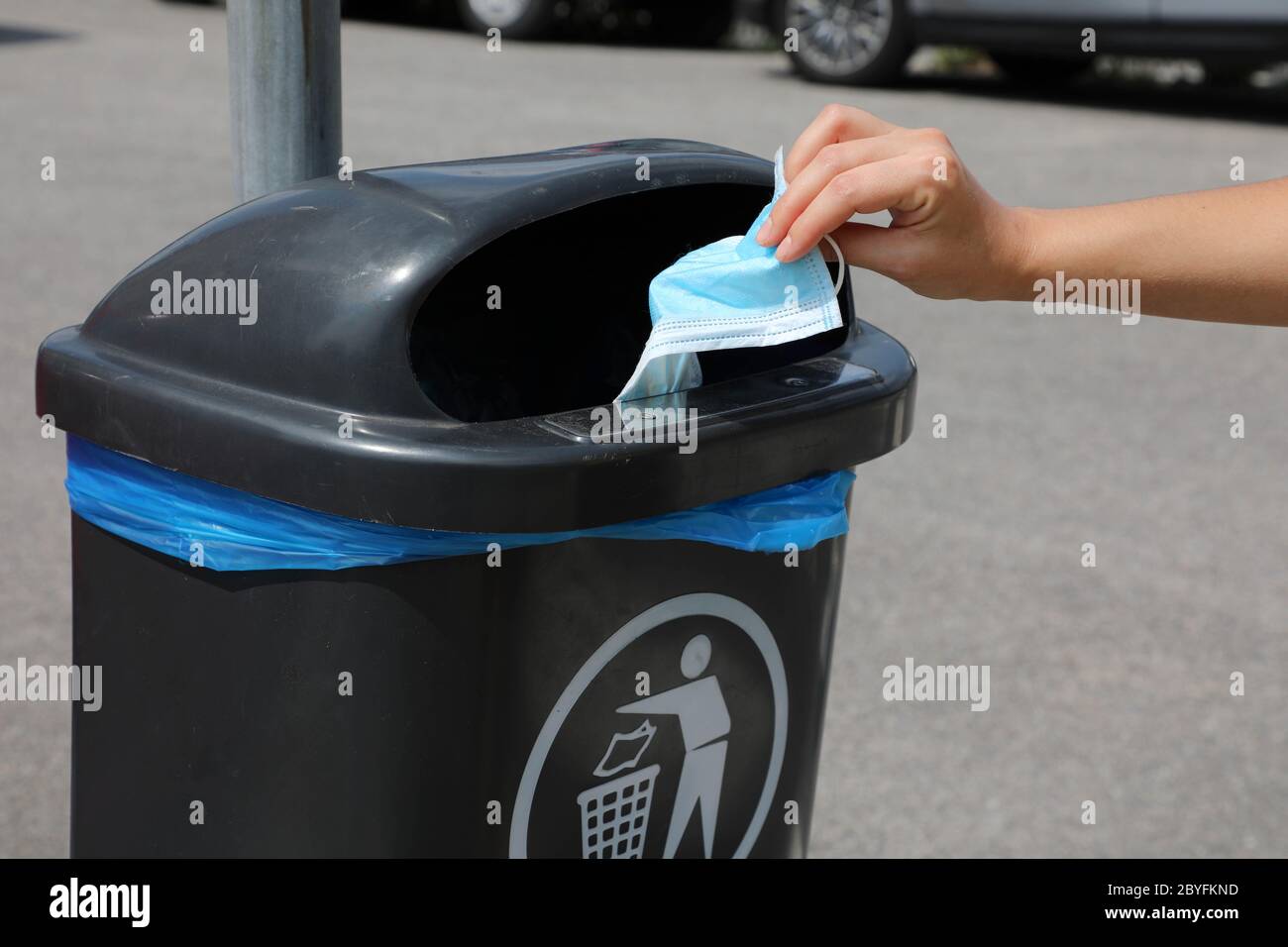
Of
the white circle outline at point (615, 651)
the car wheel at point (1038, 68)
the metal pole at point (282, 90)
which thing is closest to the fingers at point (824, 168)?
the white circle outline at point (615, 651)

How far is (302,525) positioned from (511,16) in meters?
10.7

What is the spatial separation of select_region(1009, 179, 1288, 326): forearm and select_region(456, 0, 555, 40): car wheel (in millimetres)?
10327

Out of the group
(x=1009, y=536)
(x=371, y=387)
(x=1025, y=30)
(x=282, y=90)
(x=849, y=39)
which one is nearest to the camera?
(x=371, y=387)

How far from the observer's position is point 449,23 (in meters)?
12.5

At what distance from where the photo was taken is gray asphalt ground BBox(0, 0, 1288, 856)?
2.95 metres

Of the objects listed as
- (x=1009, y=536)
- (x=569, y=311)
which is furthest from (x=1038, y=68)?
(x=569, y=311)

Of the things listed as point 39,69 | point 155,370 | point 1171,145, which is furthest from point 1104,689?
point 39,69

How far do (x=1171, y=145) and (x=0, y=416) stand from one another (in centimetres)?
673

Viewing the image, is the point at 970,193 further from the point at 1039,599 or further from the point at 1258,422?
the point at 1258,422

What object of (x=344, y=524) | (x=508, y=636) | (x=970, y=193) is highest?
(x=970, y=193)

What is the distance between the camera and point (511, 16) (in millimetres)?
11531

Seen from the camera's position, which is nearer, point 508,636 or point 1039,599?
point 508,636

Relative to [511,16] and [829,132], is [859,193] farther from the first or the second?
[511,16]

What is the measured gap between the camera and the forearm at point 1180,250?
5.14 ft
